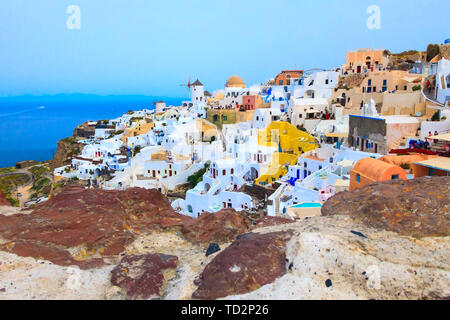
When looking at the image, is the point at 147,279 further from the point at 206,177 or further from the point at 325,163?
the point at 206,177

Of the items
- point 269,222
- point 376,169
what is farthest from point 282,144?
point 269,222

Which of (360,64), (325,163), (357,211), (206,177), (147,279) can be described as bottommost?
(206,177)

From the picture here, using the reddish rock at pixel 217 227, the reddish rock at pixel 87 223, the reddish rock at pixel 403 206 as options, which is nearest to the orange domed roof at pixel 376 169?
the reddish rock at pixel 403 206

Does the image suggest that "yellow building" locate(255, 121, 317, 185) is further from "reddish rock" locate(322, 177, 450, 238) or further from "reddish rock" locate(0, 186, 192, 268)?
"reddish rock" locate(322, 177, 450, 238)

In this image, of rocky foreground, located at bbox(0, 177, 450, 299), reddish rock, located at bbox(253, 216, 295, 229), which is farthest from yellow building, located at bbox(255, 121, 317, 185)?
rocky foreground, located at bbox(0, 177, 450, 299)

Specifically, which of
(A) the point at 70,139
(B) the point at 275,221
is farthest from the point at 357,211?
(A) the point at 70,139

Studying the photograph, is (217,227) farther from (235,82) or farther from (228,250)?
(235,82)

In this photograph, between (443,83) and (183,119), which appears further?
(183,119)
